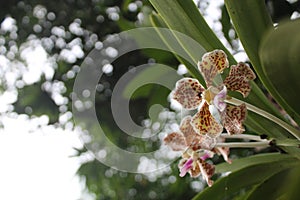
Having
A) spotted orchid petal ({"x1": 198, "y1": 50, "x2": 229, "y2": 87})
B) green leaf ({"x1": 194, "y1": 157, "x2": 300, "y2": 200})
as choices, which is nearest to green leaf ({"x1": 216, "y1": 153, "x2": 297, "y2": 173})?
green leaf ({"x1": 194, "y1": 157, "x2": 300, "y2": 200})

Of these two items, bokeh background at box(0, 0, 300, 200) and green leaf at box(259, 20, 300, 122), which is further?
bokeh background at box(0, 0, 300, 200)

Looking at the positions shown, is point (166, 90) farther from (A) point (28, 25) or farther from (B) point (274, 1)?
(A) point (28, 25)

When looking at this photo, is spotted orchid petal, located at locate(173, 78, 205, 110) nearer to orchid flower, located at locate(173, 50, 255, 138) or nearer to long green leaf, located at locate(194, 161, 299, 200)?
orchid flower, located at locate(173, 50, 255, 138)

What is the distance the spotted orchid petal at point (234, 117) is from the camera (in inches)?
13.9

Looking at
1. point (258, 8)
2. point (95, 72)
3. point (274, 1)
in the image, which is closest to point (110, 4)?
point (95, 72)

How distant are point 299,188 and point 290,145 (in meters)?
0.08

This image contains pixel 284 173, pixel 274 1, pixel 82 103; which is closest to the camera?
Answer: pixel 284 173

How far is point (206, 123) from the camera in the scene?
36 centimetres

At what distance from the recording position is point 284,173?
16.1 inches

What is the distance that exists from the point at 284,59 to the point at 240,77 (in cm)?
4

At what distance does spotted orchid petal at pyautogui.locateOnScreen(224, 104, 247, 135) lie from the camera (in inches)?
13.9

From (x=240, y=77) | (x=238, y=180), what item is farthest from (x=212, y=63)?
(x=238, y=180)

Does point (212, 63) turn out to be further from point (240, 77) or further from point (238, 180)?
point (238, 180)

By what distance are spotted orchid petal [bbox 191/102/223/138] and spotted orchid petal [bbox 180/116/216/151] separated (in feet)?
0.11
